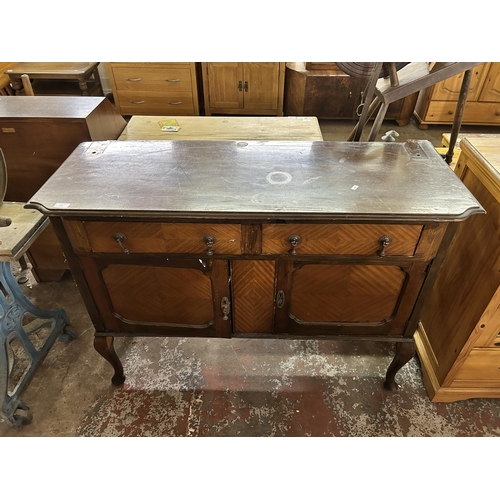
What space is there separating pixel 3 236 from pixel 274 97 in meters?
2.83

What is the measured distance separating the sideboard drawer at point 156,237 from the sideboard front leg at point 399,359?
77cm

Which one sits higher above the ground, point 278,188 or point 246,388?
point 278,188

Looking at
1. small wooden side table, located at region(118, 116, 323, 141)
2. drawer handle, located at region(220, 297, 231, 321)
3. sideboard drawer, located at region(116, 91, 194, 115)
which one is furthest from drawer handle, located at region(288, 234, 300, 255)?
sideboard drawer, located at region(116, 91, 194, 115)

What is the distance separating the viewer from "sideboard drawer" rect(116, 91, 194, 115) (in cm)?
352

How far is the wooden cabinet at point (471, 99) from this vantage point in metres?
3.14

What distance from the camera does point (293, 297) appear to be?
4.28 ft

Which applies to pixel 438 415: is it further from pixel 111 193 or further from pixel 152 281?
pixel 111 193

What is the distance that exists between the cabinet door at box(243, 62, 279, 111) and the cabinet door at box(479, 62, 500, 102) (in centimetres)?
180

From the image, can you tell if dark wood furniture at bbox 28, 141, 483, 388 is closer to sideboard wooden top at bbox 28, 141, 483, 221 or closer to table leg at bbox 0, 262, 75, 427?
sideboard wooden top at bbox 28, 141, 483, 221

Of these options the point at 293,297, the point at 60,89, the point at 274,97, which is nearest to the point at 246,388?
the point at 293,297

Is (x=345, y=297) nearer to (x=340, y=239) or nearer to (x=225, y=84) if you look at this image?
(x=340, y=239)

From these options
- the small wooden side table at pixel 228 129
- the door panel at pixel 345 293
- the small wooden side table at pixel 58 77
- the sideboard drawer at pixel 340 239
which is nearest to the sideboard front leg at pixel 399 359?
the door panel at pixel 345 293

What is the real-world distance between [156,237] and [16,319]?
0.84 m

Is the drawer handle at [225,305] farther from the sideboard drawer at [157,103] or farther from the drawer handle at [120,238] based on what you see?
the sideboard drawer at [157,103]
